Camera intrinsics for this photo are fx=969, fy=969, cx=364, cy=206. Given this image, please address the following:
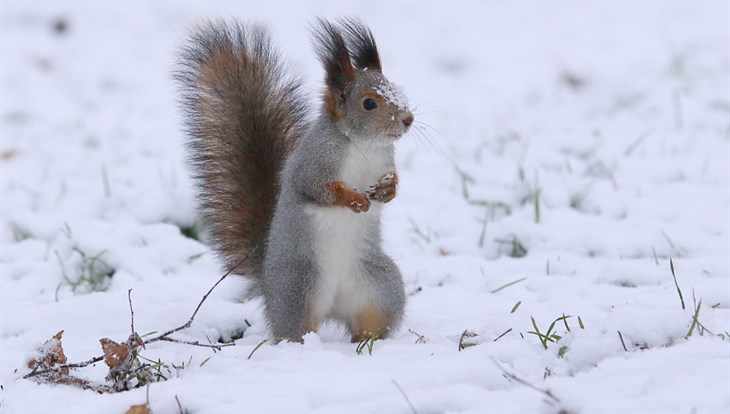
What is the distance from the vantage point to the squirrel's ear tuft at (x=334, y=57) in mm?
2168

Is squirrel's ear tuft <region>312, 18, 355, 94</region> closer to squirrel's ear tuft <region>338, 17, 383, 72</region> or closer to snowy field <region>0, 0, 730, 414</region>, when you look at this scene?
squirrel's ear tuft <region>338, 17, 383, 72</region>

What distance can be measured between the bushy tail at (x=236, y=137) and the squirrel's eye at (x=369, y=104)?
360 millimetres

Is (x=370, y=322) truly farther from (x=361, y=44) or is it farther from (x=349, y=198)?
(x=361, y=44)

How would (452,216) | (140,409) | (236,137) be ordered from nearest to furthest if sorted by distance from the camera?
(140,409) < (236,137) < (452,216)

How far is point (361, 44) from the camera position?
7.47ft

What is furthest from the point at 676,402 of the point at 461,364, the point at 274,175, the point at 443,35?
the point at 443,35

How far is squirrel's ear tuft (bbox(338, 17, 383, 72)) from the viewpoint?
2238 millimetres

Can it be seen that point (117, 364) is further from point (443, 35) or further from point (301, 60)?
point (443, 35)

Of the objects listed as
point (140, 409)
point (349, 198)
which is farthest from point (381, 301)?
point (140, 409)

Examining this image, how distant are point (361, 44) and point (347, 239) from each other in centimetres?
46

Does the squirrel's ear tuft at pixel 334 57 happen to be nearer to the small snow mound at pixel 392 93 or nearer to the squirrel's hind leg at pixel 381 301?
the small snow mound at pixel 392 93

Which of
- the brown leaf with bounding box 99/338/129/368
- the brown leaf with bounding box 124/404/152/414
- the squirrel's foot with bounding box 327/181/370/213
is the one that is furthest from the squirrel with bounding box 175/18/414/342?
the brown leaf with bounding box 124/404/152/414

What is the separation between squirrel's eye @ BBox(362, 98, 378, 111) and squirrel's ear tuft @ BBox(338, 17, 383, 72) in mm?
121

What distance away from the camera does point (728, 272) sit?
2510 millimetres
